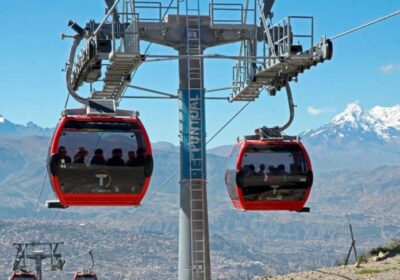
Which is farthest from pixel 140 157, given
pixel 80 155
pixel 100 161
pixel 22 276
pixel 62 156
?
pixel 22 276

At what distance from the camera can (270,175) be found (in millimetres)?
27703

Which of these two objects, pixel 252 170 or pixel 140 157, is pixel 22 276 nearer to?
pixel 252 170

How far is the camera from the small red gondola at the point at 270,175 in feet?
89.9

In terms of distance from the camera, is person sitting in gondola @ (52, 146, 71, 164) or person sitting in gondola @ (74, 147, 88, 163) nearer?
person sitting in gondola @ (52, 146, 71, 164)

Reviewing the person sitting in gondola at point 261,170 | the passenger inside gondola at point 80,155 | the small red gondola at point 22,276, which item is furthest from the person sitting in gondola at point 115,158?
the small red gondola at point 22,276

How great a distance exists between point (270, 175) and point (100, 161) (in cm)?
448

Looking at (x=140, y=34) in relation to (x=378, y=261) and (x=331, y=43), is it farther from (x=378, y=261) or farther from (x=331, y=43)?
(x=378, y=261)

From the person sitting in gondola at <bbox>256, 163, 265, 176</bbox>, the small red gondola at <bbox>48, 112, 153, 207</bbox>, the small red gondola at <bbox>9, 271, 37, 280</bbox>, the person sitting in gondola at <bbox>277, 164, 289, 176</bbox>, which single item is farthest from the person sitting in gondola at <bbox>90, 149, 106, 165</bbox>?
the small red gondola at <bbox>9, 271, 37, 280</bbox>

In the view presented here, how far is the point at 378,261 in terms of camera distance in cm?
2891

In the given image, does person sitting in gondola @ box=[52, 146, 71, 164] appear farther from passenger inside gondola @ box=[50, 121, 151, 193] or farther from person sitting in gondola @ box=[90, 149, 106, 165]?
person sitting in gondola @ box=[90, 149, 106, 165]

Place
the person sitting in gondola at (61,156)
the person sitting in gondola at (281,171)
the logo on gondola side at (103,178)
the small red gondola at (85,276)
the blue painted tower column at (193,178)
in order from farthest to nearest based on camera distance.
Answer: the small red gondola at (85,276), the blue painted tower column at (193,178), the person sitting in gondola at (281,171), the logo on gondola side at (103,178), the person sitting in gondola at (61,156)

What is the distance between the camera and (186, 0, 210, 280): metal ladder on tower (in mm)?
29578

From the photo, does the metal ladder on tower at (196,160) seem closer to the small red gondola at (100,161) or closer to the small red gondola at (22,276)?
the small red gondola at (100,161)

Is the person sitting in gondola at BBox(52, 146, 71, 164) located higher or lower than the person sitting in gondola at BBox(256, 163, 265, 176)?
higher
